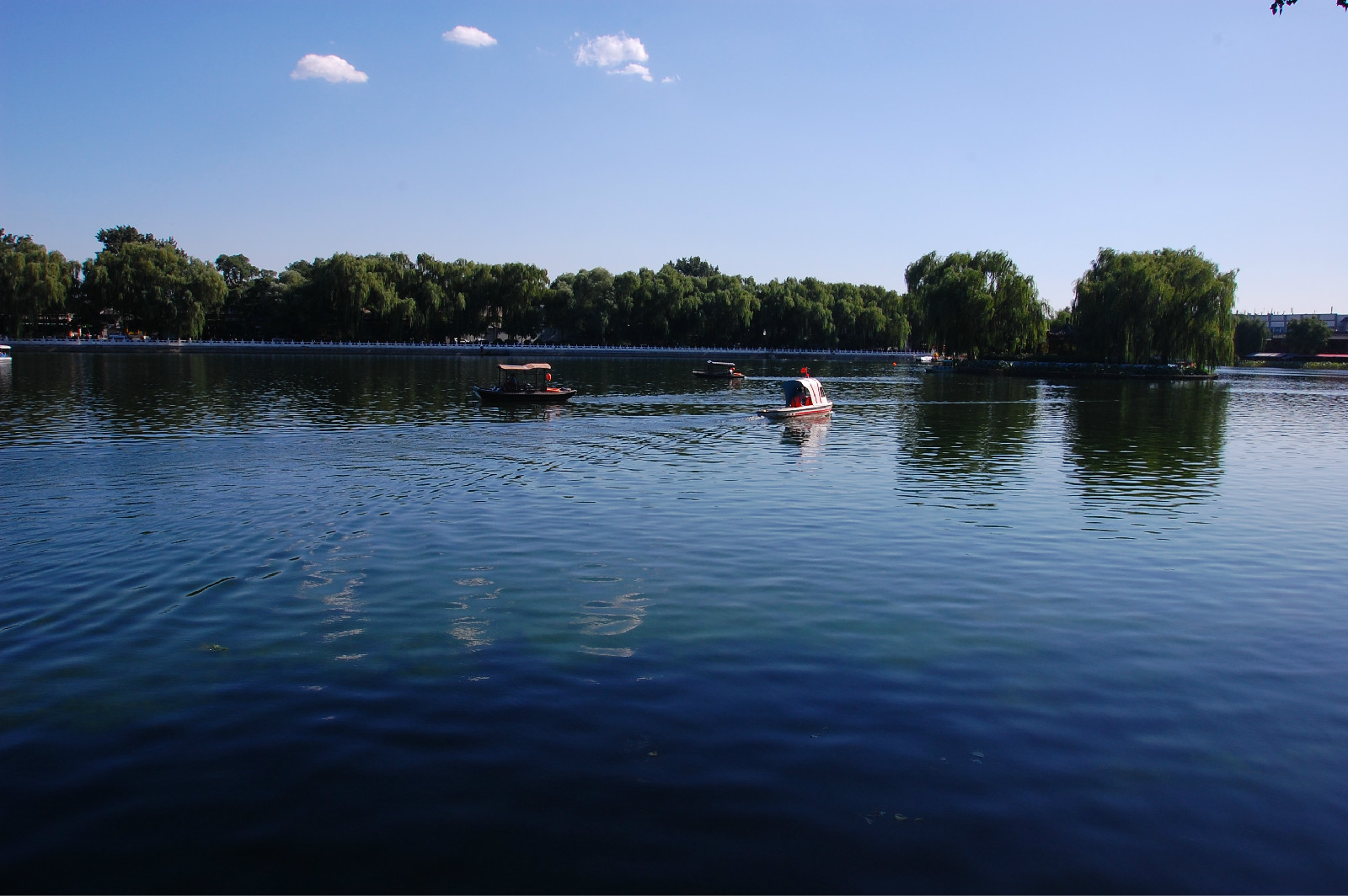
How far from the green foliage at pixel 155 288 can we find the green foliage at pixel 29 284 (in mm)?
3386

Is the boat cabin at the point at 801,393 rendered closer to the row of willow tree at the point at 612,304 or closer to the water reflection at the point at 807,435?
the water reflection at the point at 807,435

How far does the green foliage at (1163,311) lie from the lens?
69.4 m

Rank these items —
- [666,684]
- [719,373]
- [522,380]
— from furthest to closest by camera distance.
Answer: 1. [719,373]
2. [522,380]
3. [666,684]

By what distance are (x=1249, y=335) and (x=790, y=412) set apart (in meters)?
153

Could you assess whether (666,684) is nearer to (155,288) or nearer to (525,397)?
(525,397)

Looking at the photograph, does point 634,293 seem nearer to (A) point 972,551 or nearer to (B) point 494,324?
(B) point 494,324

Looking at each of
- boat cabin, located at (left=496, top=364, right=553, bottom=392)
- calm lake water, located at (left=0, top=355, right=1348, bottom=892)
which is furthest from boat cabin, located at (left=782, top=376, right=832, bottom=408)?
calm lake water, located at (left=0, top=355, right=1348, bottom=892)

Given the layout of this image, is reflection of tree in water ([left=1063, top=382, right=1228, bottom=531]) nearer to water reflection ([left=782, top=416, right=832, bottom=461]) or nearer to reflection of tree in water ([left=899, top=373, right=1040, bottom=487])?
reflection of tree in water ([left=899, top=373, right=1040, bottom=487])

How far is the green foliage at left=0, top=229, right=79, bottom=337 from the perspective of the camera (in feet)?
305

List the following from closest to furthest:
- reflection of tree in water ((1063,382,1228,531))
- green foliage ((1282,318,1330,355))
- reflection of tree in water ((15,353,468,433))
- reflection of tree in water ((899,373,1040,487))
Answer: reflection of tree in water ((1063,382,1228,531)) < reflection of tree in water ((899,373,1040,487)) < reflection of tree in water ((15,353,468,433)) < green foliage ((1282,318,1330,355))

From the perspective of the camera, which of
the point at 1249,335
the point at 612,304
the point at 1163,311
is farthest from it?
the point at 1249,335

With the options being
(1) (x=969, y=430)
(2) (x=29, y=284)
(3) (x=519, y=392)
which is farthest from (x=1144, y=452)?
(2) (x=29, y=284)

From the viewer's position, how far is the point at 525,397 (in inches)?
1708

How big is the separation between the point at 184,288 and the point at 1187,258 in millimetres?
102600
